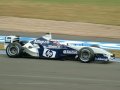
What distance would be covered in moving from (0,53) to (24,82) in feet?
16.9

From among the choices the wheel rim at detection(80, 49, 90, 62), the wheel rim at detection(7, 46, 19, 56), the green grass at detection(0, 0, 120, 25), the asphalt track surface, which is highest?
the green grass at detection(0, 0, 120, 25)

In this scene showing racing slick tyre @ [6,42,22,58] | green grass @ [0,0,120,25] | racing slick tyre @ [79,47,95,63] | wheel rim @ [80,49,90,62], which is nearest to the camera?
racing slick tyre @ [79,47,95,63]

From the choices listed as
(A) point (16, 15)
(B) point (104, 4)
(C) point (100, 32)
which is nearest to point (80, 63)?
(C) point (100, 32)

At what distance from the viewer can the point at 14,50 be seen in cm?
1564

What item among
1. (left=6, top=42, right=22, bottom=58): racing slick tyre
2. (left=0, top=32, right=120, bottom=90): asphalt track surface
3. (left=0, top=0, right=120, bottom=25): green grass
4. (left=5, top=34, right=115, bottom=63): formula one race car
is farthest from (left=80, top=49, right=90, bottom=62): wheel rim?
(left=0, top=0, right=120, bottom=25): green grass

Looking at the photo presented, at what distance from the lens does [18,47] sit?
1548 centimetres

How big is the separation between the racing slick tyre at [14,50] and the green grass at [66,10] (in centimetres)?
1092

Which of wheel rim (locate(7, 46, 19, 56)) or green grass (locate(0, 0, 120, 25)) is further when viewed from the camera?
green grass (locate(0, 0, 120, 25))

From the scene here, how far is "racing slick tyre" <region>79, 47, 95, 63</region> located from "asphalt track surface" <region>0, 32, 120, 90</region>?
0.59 ft

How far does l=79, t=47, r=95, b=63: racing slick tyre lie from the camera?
14469 millimetres

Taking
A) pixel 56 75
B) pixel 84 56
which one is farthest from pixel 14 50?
pixel 56 75

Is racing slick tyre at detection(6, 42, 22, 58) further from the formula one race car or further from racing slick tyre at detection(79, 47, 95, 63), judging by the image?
racing slick tyre at detection(79, 47, 95, 63)

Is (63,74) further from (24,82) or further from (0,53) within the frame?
(0,53)

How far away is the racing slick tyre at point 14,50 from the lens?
50.8 feet
